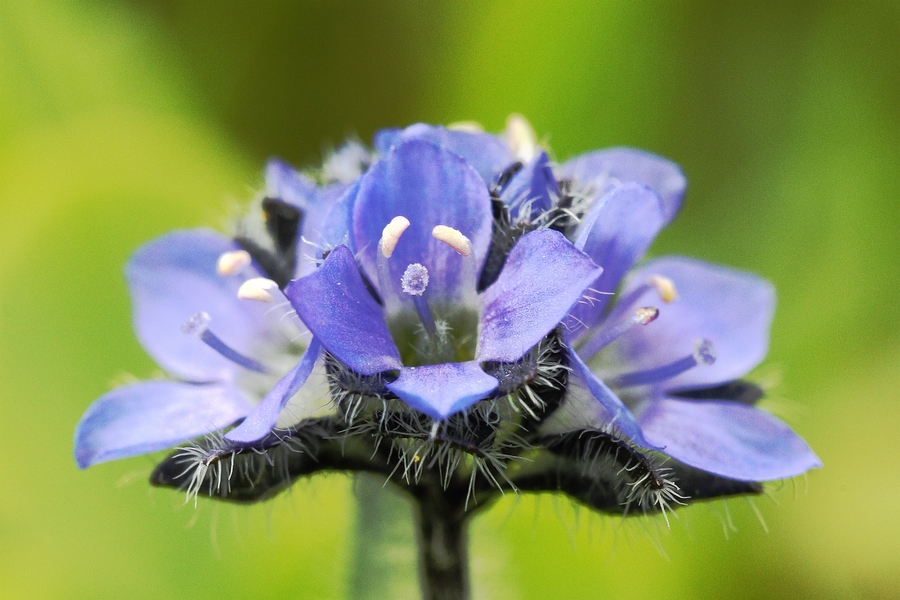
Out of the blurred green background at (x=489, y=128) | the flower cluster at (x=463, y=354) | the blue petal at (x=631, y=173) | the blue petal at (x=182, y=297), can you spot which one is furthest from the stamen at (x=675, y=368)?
the blurred green background at (x=489, y=128)

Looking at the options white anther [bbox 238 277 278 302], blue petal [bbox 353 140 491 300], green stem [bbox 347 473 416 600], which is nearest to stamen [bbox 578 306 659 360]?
blue petal [bbox 353 140 491 300]

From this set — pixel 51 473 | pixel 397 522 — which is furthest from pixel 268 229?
pixel 51 473

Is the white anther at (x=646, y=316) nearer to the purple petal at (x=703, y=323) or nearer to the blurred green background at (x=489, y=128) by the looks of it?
the purple petal at (x=703, y=323)

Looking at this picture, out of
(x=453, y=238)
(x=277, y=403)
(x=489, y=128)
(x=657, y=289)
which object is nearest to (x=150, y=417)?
(x=277, y=403)

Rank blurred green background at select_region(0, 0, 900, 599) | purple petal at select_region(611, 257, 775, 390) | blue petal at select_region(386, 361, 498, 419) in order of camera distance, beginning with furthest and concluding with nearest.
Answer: blurred green background at select_region(0, 0, 900, 599)
purple petal at select_region(611, 257, 775, 390)
blue petal at select_region(386, 361, 498, 419)

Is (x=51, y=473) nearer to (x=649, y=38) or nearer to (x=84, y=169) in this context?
(x=84, y=169)

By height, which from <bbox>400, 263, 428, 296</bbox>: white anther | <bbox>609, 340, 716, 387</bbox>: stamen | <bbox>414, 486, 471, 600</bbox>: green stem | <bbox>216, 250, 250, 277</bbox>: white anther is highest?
<bbox>216, 250, 250, 277</bbox>: white anther

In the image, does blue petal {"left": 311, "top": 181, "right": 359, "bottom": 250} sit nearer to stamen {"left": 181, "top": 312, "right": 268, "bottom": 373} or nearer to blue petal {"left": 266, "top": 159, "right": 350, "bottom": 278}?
blue petal {"left": 266, "top": 159, "right": 350, "bottom": 278}

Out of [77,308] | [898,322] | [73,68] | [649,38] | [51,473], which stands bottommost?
[898,322]
